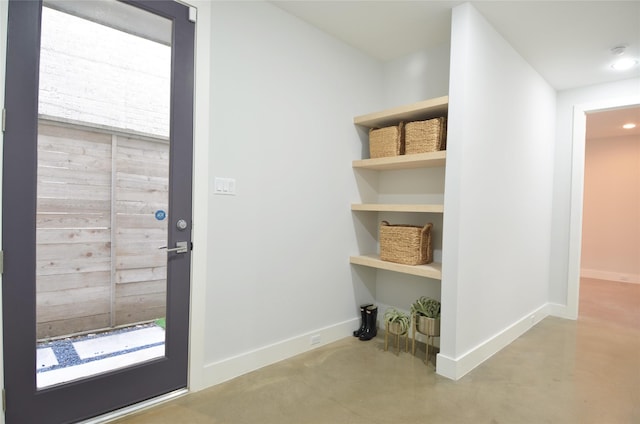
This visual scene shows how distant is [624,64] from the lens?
10.3 feet

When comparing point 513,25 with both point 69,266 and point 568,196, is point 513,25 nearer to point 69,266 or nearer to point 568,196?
point 568,196

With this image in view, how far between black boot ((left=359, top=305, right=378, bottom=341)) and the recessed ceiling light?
3060 mm

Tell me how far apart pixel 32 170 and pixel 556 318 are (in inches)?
182

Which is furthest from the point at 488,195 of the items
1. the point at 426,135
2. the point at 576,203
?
the point at 576,203

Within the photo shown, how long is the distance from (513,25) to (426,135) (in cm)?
100

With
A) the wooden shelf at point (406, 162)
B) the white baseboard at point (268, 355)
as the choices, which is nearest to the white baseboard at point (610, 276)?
the wooden shelf at point (406, 162)

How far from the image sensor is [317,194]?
9.26 feet

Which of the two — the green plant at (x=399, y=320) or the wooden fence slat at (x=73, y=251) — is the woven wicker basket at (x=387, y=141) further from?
the wooden fence slat at (x=73, y=251)

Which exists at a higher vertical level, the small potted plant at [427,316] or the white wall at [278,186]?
the white wall at [278,186]

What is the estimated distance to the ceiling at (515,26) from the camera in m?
2.35

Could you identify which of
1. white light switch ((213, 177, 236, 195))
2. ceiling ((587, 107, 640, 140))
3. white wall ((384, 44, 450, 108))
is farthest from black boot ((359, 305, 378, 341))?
ceiling ((587, 107, 640, 140))

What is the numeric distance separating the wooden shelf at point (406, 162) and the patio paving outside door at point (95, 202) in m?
1.51

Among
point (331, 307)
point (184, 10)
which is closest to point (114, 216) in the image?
point (184, 10)

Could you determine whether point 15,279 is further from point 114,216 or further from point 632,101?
point 632,101
